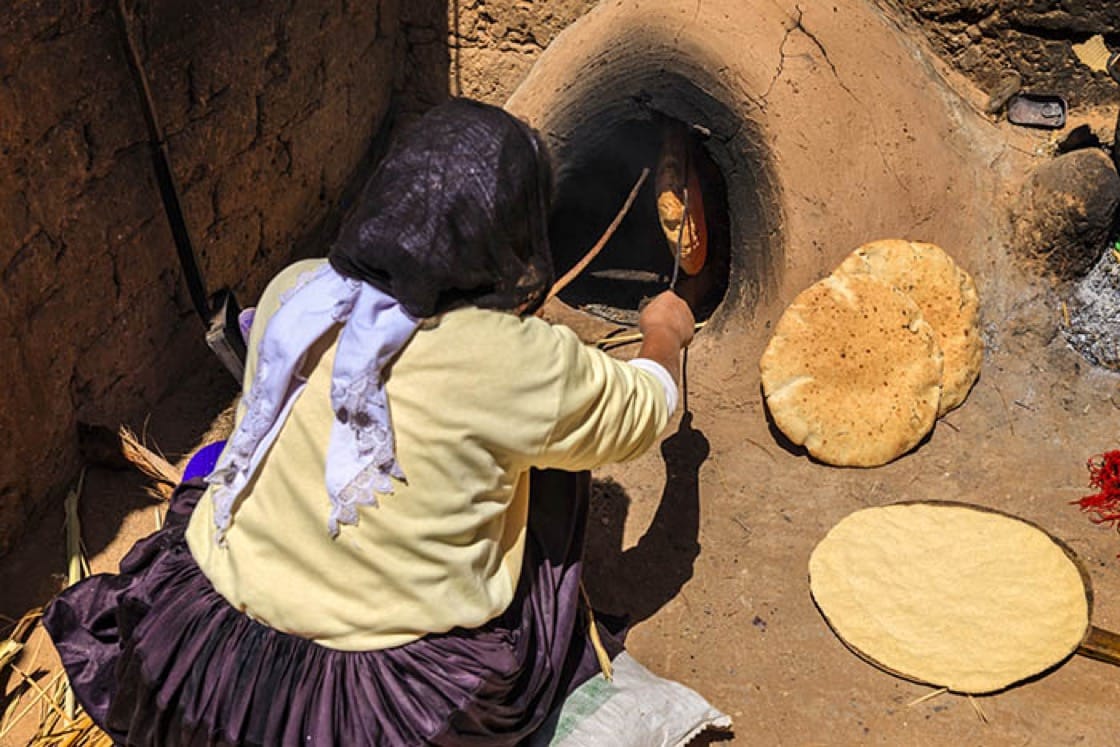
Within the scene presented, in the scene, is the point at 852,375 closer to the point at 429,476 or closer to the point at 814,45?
the point at 814,45

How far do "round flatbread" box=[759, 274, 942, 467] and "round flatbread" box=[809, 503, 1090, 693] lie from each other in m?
0.26

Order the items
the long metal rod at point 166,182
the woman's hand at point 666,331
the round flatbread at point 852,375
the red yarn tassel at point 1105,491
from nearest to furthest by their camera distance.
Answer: the woman's hand at point 666,331 → the long metal rod at point 166,182 → the red yarn tassel at point 1105,491 → the round flatbread at point 852,375

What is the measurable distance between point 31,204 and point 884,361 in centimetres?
263

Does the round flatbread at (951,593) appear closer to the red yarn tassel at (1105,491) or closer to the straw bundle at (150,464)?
the red yarn tassel at (1105,491)

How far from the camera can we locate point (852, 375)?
344 centimetres

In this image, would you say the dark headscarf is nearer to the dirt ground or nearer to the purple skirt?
the purple skirt

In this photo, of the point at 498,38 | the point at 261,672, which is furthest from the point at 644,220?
the point at 261,672

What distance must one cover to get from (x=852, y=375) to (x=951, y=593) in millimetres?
765

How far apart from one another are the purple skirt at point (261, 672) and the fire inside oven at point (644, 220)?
1769 mm

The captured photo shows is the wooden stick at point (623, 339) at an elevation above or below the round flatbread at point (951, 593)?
above

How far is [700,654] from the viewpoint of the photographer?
296 cm

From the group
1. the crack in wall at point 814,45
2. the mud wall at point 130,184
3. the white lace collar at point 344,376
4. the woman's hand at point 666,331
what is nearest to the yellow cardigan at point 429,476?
the white lace collar at point 344,376

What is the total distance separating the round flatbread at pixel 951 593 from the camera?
9.37 ft

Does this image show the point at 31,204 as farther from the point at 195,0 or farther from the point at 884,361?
the point at 884,361
